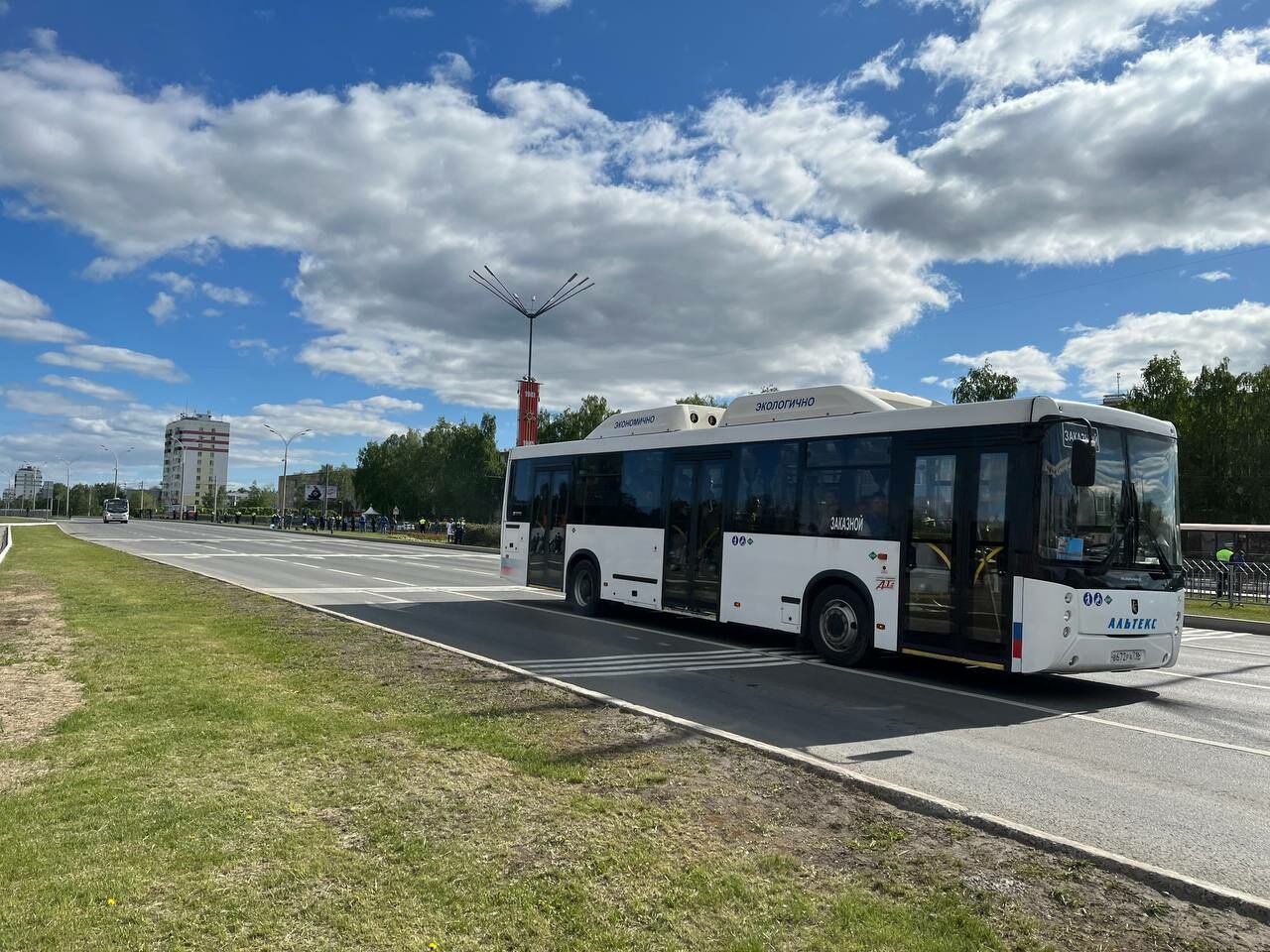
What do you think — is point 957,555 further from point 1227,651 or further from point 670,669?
point 1227,651

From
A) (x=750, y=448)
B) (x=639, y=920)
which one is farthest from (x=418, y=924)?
(x=750, y=448)

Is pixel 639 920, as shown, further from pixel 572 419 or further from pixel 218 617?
pixel 572 419

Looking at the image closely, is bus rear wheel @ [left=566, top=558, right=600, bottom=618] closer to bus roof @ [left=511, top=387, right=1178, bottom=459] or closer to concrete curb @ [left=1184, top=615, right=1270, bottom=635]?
bus roof @ [left=511, top=387, right=1178, bottom=459]

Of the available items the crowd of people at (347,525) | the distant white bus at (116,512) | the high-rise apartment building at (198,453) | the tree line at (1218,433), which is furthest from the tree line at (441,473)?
A: the high-rise apartment building at (198,453)

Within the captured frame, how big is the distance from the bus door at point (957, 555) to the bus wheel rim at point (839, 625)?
2.77 feet

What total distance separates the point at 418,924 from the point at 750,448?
9.37m

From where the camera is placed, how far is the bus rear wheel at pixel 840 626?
34.1ft

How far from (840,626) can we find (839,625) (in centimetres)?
2

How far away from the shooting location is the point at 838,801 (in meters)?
5.18

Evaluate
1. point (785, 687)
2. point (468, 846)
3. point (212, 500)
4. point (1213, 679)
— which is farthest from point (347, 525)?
point (212, 500)

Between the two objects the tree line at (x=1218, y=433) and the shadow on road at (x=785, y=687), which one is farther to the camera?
the tree line at (x=1218, y=433)

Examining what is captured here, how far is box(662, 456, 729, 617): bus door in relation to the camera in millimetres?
12656

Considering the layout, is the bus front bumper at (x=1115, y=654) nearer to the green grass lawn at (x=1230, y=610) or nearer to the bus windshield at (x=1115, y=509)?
the bus windshield at (x=1115, y=509)

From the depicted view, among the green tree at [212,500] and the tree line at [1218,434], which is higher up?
the tree line at [1218,434]
